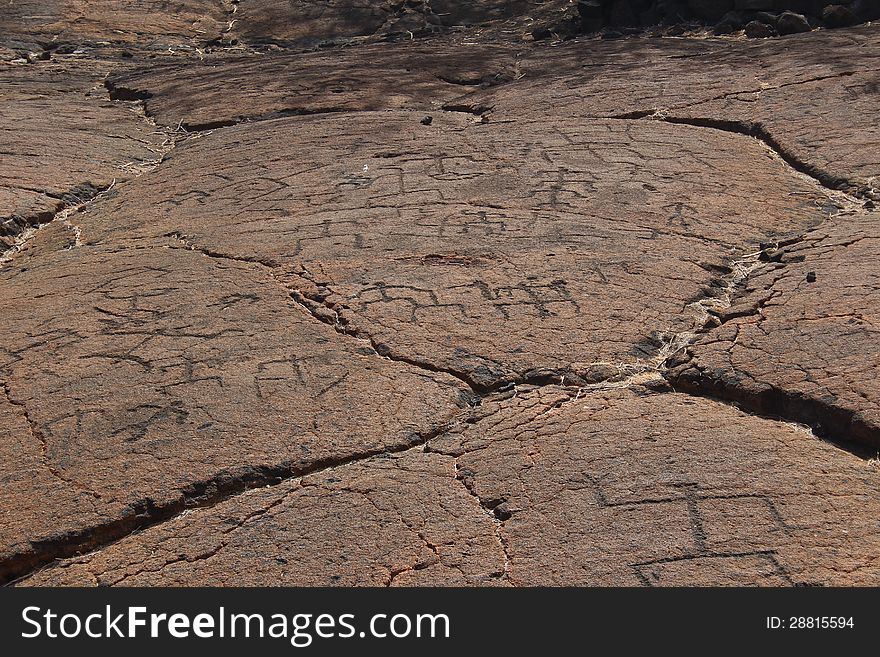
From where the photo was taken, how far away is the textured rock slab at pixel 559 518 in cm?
204

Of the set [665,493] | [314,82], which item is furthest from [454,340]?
[314,82]

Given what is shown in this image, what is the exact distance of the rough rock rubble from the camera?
217 cm

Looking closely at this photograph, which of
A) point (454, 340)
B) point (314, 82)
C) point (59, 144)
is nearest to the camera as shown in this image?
point (454, 340)

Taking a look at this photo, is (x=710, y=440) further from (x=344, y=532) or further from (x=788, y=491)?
(x=344, y=532)

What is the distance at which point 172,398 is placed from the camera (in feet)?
8.84

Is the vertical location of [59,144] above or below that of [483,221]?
above

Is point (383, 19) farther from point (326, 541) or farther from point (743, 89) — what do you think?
point (326, 541)

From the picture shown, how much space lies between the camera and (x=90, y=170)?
503 centimetres

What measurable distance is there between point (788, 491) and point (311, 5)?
26.5ft

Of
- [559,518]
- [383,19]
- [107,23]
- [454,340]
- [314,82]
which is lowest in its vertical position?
[559,518]

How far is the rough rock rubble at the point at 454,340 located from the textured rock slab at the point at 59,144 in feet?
0.09

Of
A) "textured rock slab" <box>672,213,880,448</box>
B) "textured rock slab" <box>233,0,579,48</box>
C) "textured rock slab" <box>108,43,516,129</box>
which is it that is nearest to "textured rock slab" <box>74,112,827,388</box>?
"textured rock slab" <box>672,213,880,448</box>

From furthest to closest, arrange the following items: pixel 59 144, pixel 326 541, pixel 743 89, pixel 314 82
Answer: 1. pixel 314 82
2. pixel 743 89
3. pixel 59 144
4. pixel 326 541

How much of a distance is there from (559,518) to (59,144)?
408 cm
